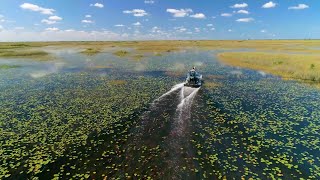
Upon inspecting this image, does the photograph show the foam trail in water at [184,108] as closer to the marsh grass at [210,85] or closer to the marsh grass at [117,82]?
the marsh grass at [210,85]

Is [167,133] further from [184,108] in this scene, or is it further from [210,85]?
[210,85]

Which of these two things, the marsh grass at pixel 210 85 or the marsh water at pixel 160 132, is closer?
the marsh water at pixel 160 132

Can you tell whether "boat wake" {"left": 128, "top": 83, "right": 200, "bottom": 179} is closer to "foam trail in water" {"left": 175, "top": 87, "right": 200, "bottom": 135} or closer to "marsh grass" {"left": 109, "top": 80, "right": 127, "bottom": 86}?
"foam trail in water" {"left": 175, "top": 87, "right": 200, "bottom": 135}

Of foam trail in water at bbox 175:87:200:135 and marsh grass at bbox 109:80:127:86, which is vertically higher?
marsh grass at bbox 109:80:127:86

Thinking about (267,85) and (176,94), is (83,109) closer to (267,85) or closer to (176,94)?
(176,94)

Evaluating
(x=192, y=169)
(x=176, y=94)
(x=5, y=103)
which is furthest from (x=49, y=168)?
(x=176, y=94)

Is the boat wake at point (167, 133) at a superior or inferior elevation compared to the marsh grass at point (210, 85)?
inferior

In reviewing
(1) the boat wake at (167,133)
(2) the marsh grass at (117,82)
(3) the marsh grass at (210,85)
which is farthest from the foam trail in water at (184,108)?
(2) the marsh grass at (117,82)

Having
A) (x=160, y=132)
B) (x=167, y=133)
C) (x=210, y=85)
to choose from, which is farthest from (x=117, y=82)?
(x=167, y=133)

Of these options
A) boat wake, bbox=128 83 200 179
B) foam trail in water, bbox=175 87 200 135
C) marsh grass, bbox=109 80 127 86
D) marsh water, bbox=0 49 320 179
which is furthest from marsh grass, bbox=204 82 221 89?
marsh grass, bbox=109 80 127 86
